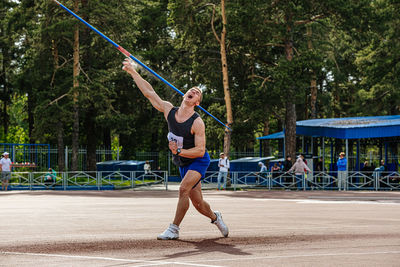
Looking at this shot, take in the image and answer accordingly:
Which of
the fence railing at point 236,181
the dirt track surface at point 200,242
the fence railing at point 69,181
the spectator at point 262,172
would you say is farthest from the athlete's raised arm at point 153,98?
the spectator at point 262,172

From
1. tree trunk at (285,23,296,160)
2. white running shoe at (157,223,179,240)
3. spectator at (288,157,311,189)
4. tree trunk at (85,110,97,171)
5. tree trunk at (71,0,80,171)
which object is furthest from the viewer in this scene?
tree trunk at (85,110,97,171)

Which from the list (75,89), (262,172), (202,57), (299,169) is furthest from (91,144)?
(299,169)

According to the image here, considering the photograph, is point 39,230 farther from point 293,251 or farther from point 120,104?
point 120,104

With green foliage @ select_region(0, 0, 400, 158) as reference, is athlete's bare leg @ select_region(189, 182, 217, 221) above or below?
below

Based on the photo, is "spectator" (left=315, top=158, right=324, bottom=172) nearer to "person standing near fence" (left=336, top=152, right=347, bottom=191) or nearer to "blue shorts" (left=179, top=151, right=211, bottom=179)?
"person standing near fence" (left=336, top=152, right=347, bottom=191)

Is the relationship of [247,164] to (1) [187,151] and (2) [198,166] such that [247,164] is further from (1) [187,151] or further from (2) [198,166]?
(1) [187,151]

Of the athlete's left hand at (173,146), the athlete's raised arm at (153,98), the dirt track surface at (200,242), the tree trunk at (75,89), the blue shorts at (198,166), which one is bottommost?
the dirt track surface at (200,242)

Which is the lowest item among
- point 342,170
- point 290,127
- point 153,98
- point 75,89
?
point 342,170

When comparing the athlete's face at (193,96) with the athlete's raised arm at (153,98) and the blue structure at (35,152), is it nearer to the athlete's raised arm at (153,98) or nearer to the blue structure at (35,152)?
the athlete's raised arm at (153,98)

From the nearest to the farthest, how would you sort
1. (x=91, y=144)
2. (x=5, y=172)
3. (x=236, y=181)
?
(x=5, y=172) < (x=236, y=181) < (x=91, y=144)

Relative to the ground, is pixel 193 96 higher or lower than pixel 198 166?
higher

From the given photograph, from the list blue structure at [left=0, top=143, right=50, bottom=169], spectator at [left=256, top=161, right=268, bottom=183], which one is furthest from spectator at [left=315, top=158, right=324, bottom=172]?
blue structure at [left=0, top=143, right=50, bottom=169]

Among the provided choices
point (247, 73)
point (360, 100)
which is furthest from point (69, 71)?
point (360, 100)

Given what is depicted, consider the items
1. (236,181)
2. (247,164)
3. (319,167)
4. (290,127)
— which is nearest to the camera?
(236,181)
